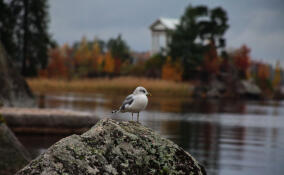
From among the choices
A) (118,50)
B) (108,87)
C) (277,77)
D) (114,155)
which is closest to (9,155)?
(114,155)

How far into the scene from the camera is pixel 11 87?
22.7 metres

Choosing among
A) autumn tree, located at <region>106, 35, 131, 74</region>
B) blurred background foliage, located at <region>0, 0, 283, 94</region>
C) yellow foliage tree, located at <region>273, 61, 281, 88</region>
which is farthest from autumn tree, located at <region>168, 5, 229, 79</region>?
yellow foliage tree, located at <region>273, 61, 281, 88</region>

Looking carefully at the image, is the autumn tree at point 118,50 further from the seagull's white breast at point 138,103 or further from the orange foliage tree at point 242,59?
the seagull's white breast at point 138,103

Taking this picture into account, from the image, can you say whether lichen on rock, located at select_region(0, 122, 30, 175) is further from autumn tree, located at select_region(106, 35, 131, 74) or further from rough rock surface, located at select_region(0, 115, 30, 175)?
autumn tree, located at select_region(106, 35, 131, 74)

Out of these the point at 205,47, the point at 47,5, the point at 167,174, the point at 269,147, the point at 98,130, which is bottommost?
the point at 269,147

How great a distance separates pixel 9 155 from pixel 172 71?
64.5 metres

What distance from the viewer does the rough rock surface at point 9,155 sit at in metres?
8.93

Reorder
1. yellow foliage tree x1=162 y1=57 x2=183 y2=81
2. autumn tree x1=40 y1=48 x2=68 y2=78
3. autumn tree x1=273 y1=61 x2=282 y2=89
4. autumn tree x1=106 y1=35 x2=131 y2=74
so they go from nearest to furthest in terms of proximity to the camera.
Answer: yellow foliage tree x1=162 y1=57 x2=183 y2=81
autumn tree x1=40 y1=48 x2=68 y2=78
autumn tree x1=106 y1=35 x2=131 y2=74
autumn tree x1=273 y1=61 x2=282 y2=89

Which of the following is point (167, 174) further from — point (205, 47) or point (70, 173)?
point (205, 47)

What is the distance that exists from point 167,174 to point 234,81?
2669 inches

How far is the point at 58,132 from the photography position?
16.6 m

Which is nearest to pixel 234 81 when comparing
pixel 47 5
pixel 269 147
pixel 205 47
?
pixel 205 47

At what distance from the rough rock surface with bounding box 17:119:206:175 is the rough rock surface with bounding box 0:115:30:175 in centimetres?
487

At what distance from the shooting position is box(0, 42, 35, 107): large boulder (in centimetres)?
2233
